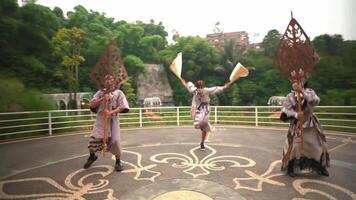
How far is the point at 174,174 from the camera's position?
4430 mm

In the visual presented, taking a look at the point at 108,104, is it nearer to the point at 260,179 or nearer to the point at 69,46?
the point at 260,179

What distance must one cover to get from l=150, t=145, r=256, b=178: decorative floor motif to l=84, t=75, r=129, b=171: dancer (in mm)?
1016

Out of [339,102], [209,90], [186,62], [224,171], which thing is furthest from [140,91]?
[224,171]

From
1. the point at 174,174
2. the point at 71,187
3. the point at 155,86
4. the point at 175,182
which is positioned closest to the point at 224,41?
the point at 155,86

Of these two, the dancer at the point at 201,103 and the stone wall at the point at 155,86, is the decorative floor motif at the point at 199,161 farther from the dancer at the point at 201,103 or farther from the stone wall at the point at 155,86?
the stone wall at the point at 155,86

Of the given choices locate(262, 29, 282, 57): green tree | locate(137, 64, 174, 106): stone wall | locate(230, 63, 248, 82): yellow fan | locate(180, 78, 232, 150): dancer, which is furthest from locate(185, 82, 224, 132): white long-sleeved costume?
locate(262, 29, 282, 57): green tree

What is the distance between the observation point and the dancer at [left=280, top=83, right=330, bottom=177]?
4.11m

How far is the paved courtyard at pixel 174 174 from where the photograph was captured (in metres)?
3.57

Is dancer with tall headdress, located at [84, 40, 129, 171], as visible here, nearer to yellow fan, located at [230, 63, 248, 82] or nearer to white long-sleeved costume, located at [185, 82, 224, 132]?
white long-sleeved costume, located at [185, 82, 224, 132]

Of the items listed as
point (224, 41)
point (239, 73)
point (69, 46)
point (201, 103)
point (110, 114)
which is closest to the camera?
point (110, 114)

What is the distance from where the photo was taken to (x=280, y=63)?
425 cm

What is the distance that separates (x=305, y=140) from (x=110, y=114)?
9.84 feet

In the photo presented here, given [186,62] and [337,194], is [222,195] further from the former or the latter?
[186,62]

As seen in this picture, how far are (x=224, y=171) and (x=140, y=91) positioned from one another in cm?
2120
